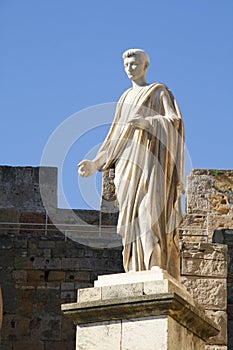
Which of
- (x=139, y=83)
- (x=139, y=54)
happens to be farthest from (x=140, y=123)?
(x=139, y=54)

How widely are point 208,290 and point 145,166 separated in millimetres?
4784

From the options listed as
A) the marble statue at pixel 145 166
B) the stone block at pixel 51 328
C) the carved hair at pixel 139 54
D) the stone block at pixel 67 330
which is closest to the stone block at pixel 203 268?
the stone block at pixel 67 330

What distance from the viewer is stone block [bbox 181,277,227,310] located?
1312 cm

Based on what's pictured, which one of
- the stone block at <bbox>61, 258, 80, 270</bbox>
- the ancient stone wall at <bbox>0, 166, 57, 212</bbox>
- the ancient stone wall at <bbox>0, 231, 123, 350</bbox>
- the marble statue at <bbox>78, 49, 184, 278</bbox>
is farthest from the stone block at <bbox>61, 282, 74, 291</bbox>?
the marble statue at <bbox>78, 49, 184, 278</bbox>

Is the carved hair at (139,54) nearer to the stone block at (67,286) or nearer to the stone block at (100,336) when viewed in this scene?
the stone block at (100,336)

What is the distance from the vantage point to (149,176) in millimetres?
8625

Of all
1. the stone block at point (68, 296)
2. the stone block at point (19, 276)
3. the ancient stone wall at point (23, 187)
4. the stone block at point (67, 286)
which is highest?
the ancient stone wall at point (23, 187)

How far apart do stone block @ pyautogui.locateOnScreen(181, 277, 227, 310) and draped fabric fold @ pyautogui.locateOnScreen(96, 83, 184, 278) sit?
4.42m

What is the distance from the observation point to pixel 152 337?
8.12 metres

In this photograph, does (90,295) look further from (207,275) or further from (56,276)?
(56,276)

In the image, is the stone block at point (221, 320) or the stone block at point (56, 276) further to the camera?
the stone block at point (56, 276)

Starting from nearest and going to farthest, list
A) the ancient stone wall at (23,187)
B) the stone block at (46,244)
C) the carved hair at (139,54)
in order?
1. the carved hair at (139,54)
2. the stone block at (46,244)
3. the ancient stone wall at (23,187)

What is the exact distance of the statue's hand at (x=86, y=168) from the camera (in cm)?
884

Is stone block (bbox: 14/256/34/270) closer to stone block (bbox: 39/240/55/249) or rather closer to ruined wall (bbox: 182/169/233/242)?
stone block (bbox: 39/240/55/249)
